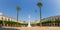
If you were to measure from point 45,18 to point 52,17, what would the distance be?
2863 mm

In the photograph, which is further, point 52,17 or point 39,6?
point 52,17

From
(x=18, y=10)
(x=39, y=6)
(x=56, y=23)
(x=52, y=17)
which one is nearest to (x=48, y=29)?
(x=56, y=23)

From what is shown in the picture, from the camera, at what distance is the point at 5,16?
61906mm

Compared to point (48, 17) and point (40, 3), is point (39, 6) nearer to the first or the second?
point (40, 3)

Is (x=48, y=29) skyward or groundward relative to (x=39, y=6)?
groundward

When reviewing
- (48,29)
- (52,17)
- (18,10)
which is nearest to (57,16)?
(52,17)

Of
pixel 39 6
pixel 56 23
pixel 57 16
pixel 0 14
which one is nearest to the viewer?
pixel 56 23

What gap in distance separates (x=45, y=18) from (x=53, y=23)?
1041cm

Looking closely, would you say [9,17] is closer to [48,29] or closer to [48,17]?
[48,17]

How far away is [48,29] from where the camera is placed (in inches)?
1068

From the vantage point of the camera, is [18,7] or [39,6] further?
[18,7]

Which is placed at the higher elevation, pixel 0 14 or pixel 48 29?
pixel 0 14

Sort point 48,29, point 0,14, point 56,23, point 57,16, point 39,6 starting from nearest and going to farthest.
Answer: point 48,29 → point 56,23 → point 39,6 → point 57,16 → point 0,14

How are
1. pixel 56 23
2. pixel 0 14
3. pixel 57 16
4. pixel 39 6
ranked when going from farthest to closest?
pixel 0 14
pixel 57 16
pixel 39 6
pixel 56 23
